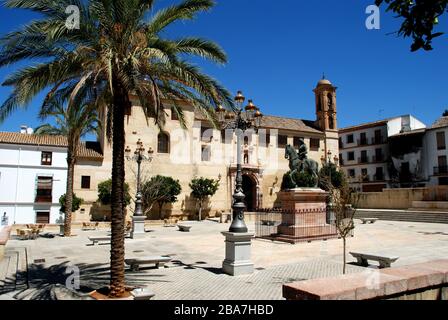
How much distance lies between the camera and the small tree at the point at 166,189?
31000 mm

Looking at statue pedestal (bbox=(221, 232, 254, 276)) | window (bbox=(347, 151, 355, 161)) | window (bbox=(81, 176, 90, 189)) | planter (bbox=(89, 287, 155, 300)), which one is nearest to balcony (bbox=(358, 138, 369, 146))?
window (bbox=(347, 151, 355, 161))

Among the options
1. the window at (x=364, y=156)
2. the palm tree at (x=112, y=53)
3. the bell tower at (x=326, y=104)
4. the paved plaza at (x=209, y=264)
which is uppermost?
the bell tower at (x=326, y=104)

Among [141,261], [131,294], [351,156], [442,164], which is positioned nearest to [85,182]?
[141,261]

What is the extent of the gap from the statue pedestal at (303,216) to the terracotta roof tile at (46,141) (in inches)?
888

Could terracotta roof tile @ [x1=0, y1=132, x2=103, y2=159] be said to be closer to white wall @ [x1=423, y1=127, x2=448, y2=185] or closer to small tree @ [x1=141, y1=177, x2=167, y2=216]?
small tree @ [x1=141, y1=177, x2=167, y2=216]

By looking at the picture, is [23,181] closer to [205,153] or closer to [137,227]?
[205,153]

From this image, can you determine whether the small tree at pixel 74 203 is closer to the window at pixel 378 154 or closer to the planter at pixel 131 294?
the planter at pixel 131 294

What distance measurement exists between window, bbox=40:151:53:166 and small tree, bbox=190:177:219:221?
44.5ft

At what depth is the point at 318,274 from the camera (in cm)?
870

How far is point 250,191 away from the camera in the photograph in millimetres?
41031

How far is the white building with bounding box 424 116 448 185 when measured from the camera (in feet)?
136

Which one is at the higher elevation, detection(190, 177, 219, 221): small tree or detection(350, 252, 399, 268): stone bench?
detection(190, 177, 219, 221): small tree

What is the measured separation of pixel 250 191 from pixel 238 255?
32.3 meters

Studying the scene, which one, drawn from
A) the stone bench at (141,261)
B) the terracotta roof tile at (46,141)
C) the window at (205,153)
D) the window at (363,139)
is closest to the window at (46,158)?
the terracotta roof tile at (46,141)
